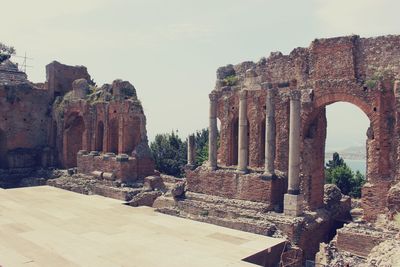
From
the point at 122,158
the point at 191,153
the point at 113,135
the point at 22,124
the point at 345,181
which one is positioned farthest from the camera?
the point at 345,181

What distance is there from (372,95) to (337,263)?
617 centimetres

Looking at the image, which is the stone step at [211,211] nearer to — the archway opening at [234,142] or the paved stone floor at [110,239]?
the paved stone floor at [110,239]

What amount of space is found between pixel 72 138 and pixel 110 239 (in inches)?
657

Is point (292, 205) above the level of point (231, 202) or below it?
above

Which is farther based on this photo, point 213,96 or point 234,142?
point 234,142

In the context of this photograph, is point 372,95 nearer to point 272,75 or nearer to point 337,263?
point 272,75

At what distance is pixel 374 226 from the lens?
1297 cm

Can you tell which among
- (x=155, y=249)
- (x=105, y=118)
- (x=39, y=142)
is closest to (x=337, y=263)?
(x=155, y=249)

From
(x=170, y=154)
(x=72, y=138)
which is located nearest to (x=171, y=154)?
(x=170, y=154)

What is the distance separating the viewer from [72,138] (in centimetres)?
2780

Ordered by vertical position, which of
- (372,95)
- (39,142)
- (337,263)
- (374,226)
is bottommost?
(337,263)

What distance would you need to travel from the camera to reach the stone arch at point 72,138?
27.3 m

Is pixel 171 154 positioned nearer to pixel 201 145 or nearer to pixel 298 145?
pixel 201 145

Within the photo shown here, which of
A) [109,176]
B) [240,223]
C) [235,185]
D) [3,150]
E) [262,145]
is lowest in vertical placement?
[240,223]
